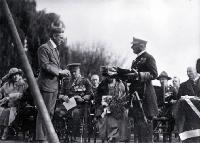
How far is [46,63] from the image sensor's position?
22.0ft

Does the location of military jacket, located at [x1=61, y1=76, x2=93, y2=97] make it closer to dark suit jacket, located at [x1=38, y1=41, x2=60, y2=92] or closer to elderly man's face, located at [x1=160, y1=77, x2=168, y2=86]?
elderly man's face, located at [x1=160, y1=77, x2=168, y2=86]

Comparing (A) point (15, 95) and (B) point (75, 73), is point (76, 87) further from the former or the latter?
(A) point (15, 95)

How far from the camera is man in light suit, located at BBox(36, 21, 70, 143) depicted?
6.62 m

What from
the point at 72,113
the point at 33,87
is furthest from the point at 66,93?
the point at 33,87

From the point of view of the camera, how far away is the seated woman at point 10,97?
11.9 meters

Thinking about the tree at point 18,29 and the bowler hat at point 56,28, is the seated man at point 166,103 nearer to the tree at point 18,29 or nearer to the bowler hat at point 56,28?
the bowler hat at point 56,28

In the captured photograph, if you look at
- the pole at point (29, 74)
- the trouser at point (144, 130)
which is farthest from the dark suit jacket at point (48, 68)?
the pole at point (29, 74)

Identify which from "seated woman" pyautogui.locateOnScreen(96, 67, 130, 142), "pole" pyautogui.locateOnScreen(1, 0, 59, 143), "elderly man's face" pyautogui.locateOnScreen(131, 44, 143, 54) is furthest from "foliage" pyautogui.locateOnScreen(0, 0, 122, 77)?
"pole" pyautogui.locateOnScreen(1, 0, 59, 143)

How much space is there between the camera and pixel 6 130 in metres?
12.0

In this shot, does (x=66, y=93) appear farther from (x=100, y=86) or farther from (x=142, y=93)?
(x=142, y=93)

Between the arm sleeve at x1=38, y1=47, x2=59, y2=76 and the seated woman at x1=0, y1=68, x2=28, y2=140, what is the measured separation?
5.32m

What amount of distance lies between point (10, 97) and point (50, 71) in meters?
5.69

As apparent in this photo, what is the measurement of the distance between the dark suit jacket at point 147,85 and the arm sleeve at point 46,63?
141cm

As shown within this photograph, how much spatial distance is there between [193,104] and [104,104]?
440 centimetres
